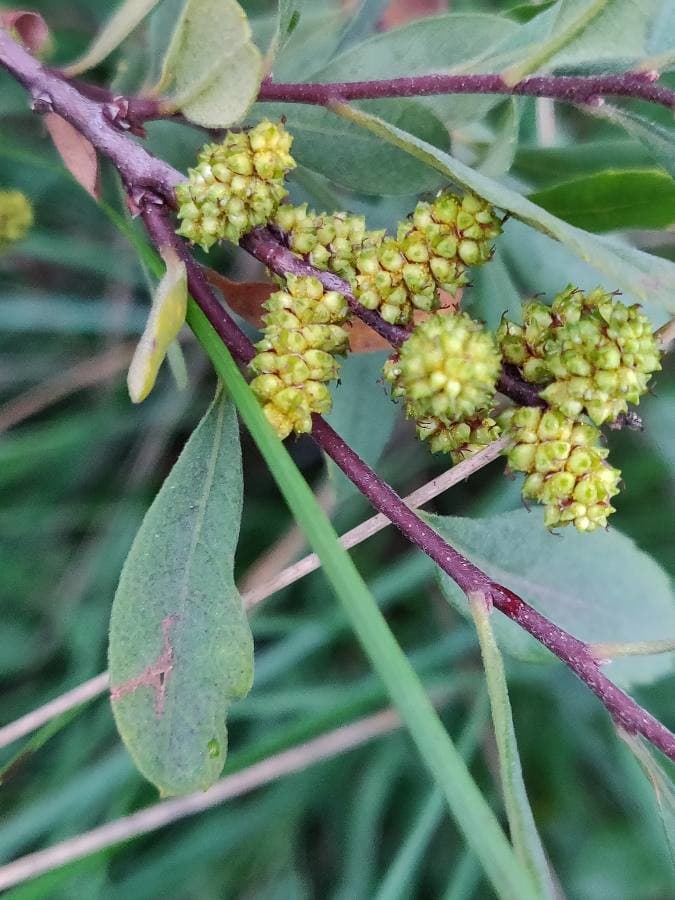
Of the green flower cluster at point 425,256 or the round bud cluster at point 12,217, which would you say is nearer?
the green flower cluster at point 425,256

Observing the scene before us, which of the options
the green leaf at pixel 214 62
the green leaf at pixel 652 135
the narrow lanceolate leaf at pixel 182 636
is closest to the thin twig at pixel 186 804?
the narrow lanceolate leaf at pixel 182 636

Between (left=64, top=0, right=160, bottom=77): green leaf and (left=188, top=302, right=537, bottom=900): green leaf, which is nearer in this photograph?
(left=188, top=302, right=537, bottom=900): green leaf

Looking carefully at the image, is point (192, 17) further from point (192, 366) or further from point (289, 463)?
point (192, 366)

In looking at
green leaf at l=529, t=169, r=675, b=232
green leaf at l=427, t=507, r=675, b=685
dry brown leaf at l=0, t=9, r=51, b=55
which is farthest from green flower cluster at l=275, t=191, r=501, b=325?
dry brown leaf at l=0, t=9, r=51, b=55

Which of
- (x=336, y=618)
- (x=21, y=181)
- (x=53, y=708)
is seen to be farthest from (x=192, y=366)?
(x=53, y=708)

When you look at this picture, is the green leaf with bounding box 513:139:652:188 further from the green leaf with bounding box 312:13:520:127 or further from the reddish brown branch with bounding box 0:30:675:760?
the reddish brown branch with bounding box 0:30:675:760

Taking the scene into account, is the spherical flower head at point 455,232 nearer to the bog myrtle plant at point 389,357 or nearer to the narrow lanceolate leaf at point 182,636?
the bog myrtle plant at point 389,357

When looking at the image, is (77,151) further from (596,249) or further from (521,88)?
(596,249)
